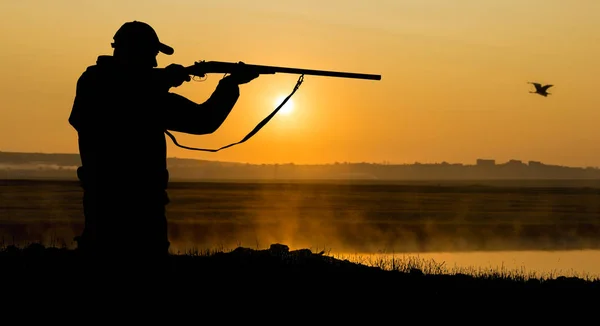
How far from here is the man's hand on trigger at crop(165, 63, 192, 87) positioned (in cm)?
848

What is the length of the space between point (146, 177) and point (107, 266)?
2.61 feet

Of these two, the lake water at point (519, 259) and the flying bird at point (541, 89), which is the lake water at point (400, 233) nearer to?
the lake water at point (519, 259)

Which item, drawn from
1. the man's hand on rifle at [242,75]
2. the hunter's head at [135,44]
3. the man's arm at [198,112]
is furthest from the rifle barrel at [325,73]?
the hunter's head at [135,44]

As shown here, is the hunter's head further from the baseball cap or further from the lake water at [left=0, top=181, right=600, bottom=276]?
the lake water at [left=0, top=181, right=600, bottom=276]

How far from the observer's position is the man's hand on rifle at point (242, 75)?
28.9 feet

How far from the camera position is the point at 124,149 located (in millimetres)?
7625

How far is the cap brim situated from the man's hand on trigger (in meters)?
0.38

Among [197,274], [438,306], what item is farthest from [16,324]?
[438,306]

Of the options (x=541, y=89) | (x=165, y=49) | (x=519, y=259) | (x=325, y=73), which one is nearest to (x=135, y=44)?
(x=165, y=49)

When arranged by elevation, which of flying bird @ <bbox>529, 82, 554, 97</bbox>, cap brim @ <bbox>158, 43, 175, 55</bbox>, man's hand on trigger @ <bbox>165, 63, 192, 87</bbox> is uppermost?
flying bird @ <bbox>529, 82, 554, 97</bbox>

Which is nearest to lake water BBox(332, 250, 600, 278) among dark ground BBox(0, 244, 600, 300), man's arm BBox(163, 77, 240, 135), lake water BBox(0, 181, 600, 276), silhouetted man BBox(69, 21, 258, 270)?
lake water BBox(0, 181, 600, 276)

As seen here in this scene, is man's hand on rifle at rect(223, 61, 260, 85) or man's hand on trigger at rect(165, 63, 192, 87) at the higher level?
man's hand on rifle at rect(223, 61, 260, 85)

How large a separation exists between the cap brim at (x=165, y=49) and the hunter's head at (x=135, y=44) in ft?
0.27

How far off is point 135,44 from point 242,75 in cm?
158
